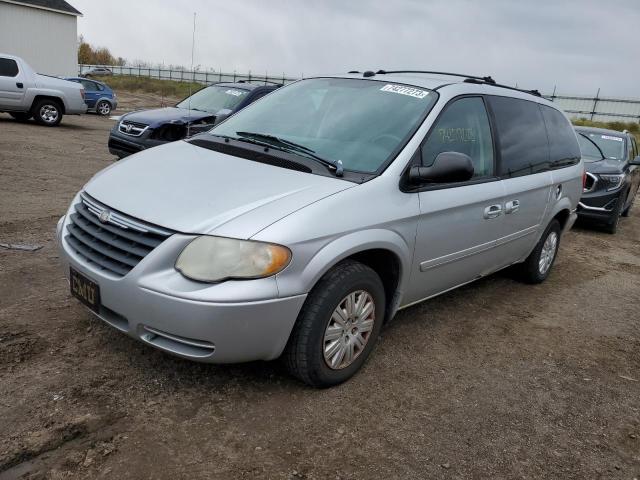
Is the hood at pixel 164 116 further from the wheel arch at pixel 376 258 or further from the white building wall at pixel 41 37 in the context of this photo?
the white building wall at pixel 41 37

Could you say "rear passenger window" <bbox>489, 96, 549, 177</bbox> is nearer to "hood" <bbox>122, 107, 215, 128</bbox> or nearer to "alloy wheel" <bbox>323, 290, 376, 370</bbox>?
"alloy wheel" <bbox>323, 290, 376, 370</bbox>

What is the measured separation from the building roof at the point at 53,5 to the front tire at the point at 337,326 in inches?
1249

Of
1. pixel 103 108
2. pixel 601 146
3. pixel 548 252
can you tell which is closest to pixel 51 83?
pixel 103 108

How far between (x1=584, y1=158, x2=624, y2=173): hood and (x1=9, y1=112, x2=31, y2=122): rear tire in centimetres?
1334

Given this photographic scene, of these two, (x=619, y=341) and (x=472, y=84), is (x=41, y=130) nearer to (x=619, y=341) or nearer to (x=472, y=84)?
(x=472, y=84)

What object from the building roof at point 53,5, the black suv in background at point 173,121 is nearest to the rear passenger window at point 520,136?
the black suv in background at point 173,121

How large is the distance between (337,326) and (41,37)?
107 ft

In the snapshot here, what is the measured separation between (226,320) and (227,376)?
70cm

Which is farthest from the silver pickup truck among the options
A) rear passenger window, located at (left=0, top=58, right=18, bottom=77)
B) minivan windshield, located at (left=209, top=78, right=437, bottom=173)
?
Result: minivan windshield, located at (left=209, top=78, right=437, bottom=173)

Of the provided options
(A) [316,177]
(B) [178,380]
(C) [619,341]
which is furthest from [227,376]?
(C) [619,341]

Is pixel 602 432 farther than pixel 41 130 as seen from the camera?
No

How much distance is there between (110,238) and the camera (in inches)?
112

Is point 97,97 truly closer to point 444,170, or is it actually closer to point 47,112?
point 47,112

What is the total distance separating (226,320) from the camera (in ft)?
8.33
